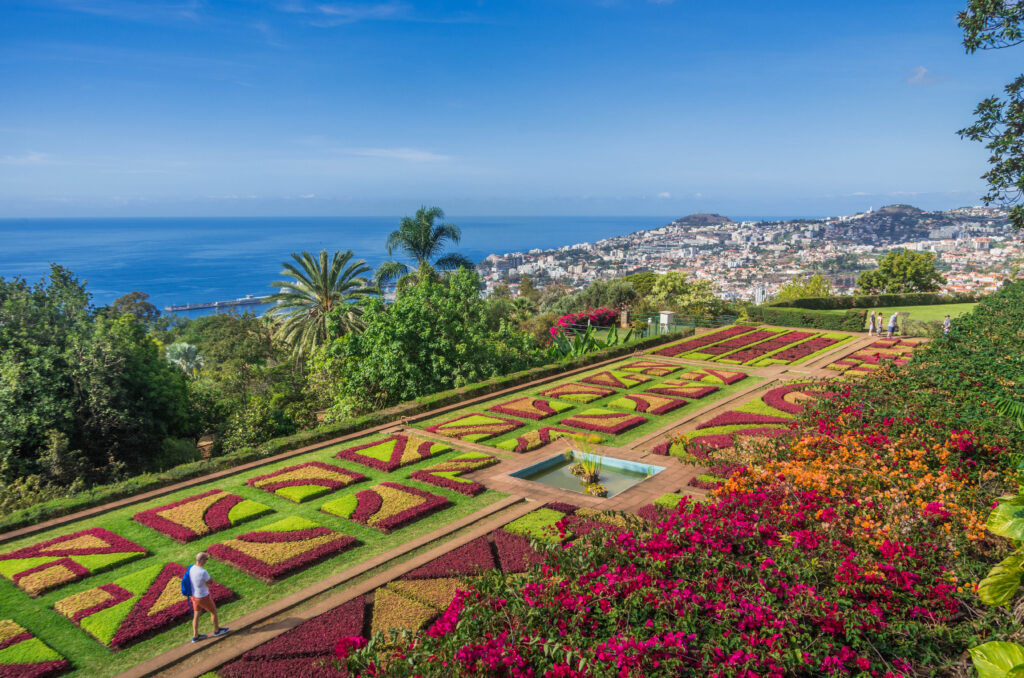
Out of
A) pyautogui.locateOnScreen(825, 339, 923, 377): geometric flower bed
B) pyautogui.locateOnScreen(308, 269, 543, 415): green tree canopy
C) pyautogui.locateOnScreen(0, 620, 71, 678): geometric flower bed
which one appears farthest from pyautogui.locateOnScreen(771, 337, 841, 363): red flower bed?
pyautogui.locateOnScreen(0, 620, 71, 678): geometric flower bed

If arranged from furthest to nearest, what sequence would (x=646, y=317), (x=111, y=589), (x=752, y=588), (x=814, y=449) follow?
1. (x=646, y=317)
2. (x=814, y=449)
3. (x=111, y=589)
4. (x=752, y=588)

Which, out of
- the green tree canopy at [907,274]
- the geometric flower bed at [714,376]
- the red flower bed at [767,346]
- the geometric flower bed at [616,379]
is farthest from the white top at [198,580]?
the green tree canopy at [907,274]

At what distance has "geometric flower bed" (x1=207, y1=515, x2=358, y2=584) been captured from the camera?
10.7 metres

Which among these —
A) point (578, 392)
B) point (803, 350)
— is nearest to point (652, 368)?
point (578, 392)

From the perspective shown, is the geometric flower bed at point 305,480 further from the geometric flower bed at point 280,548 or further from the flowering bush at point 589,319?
the flowering bush at point 589,319

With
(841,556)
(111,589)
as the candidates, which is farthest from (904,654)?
(111,589)

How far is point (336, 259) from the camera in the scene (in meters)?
32.3

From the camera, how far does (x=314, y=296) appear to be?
32.3 meters

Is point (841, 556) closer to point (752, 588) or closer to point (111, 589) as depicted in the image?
point (752, 588)

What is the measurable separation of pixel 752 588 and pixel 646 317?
3734 cm

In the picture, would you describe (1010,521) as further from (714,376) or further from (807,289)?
(807,289)

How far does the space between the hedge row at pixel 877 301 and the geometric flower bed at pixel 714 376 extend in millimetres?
21500

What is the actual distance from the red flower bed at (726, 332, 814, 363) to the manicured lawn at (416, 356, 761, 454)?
390cm

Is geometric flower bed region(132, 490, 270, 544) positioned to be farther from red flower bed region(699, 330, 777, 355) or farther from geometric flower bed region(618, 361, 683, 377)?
red flower bed region(699, 330, 777, 355)
